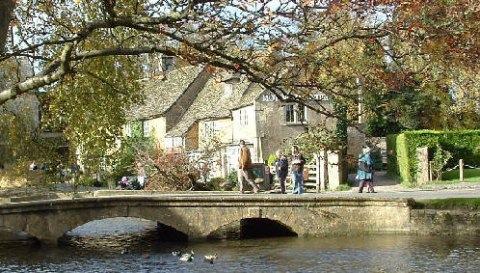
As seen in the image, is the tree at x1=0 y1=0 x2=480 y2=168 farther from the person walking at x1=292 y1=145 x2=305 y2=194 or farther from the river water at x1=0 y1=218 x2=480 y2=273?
the person walking at x1=292 y1=145 x2=305 y2=194

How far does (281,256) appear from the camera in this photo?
22938 mm

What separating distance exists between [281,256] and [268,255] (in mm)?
541

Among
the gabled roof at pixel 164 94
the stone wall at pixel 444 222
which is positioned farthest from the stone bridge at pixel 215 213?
the gabled roof at pixel 164 94

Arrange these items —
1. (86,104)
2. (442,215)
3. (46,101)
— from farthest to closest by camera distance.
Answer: (442,215)
(46,101)
(86,104)

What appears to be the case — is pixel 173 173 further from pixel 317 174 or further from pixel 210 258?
pixel 210 258

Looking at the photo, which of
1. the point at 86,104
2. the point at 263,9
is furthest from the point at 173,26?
the point at 86,104

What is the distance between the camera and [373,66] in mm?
12172

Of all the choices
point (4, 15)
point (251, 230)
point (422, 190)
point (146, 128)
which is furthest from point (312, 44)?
point (146, 128)

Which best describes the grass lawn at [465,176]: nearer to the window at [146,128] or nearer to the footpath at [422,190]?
the footpath at [422,190]

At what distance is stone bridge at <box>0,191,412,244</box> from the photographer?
26.5 metres

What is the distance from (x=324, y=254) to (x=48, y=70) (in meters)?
13.0

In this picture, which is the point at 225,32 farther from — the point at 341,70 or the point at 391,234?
the point at 391,234

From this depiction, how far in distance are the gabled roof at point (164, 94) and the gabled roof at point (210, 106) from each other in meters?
1.58

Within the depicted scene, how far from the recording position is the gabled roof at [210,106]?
175ft
